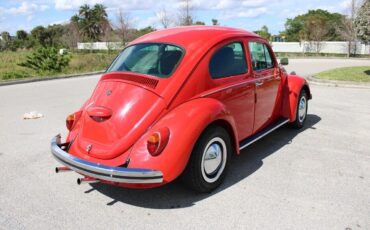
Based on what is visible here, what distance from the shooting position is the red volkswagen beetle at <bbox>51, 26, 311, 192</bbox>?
133 inches

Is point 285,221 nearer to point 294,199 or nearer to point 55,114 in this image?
point 294,199

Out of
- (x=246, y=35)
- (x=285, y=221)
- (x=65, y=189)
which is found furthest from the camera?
(x=246, y=35)

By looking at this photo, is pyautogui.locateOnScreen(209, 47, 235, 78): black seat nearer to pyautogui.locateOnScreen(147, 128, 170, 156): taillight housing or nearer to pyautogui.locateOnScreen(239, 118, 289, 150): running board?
pyautogui.locateOnScreen(239, 118, 289, 150): running board

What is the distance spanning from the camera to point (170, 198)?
3.78 metres

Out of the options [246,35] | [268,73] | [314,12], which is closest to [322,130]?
[268,73]

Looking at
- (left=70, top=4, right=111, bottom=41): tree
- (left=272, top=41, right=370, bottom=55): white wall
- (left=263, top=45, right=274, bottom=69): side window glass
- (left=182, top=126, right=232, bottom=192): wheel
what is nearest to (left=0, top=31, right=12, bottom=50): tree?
(left=70, top=4, right=111, bottom=41): tree

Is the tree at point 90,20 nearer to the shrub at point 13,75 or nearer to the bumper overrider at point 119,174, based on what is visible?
the shrub at point 13,75

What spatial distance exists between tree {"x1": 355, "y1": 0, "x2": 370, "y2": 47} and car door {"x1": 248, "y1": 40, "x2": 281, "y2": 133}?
9.71 meters

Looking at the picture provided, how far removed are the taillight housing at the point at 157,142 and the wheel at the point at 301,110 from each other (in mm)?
3381

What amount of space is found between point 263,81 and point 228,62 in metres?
0.84

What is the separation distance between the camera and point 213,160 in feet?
12.6

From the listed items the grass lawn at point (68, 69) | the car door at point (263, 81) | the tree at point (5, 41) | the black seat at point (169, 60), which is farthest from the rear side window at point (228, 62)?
the tree at point (5, 41)

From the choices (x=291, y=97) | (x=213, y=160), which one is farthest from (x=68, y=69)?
(x=213, y=160)

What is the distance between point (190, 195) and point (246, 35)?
2305 millimetres
